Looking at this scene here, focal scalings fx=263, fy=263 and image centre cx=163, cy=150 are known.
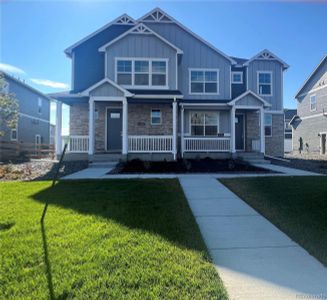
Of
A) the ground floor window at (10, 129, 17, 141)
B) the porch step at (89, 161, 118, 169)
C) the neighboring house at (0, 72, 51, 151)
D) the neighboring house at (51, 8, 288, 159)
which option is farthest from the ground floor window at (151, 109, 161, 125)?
the ground floor window at (10, 129, 17, 141)

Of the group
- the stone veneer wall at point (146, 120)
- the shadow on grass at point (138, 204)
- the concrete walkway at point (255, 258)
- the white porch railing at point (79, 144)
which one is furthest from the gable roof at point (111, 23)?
the concrete walkway at point (255, 258)

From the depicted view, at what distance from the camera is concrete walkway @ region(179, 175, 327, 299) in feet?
9.12

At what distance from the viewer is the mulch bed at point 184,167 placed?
11656mm

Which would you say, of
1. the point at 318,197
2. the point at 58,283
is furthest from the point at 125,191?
the point at 318,197

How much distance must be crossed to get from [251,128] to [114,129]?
9.57 metres

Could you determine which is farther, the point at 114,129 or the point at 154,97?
the point at 114,129

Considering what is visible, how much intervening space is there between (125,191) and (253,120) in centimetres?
1406

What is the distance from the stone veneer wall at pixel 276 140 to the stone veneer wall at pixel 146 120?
29.6 feet

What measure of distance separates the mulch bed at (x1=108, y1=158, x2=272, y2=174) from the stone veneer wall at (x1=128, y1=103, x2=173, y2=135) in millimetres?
3079

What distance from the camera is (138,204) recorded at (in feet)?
19.3

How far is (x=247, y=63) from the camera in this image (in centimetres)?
1975

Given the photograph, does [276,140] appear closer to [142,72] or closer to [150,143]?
[150,143]

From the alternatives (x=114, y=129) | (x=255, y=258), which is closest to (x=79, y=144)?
(x=114, y=129)

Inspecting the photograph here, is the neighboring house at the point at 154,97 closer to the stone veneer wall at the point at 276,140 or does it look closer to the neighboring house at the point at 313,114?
the stone veneer wall at the point at 276,140
